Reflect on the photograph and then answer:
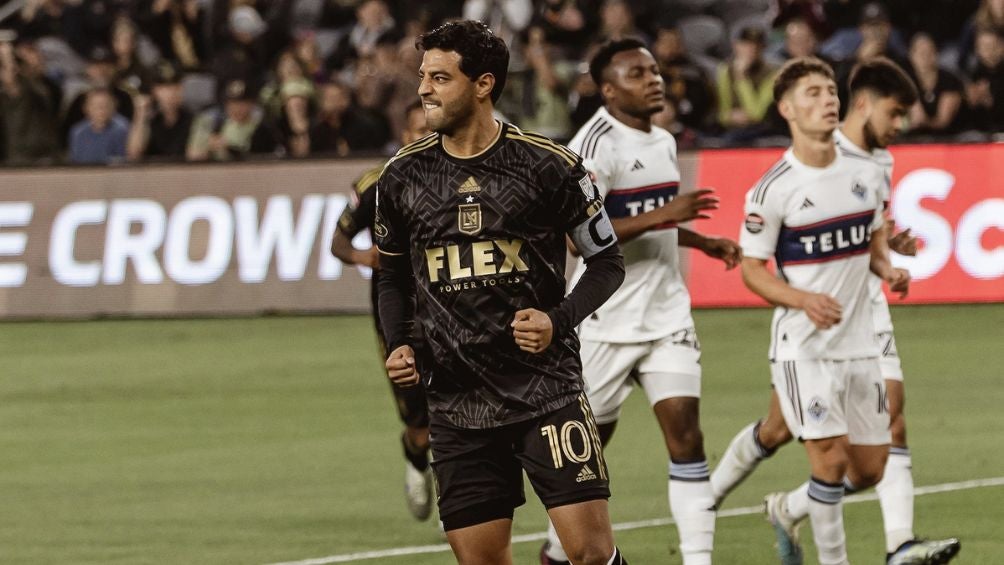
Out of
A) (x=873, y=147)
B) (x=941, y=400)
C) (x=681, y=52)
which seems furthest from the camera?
(x=681, y=52)

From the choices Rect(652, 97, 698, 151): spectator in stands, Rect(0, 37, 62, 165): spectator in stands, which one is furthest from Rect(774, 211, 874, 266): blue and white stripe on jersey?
Rect(0, 37, 62, 165): spectator in stands

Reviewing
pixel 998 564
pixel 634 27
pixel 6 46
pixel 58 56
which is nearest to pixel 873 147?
pixel 998 564

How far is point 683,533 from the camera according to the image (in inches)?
338

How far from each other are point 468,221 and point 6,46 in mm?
19600

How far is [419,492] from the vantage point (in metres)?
10.8

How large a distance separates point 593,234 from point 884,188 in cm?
265

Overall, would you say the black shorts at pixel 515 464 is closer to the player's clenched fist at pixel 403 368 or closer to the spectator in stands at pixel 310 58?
the player's clenched fist at pixel 403 368

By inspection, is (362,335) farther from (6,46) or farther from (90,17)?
(90,17)

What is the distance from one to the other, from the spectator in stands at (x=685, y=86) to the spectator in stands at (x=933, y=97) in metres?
2.26

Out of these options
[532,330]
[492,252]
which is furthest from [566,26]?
[532,330]

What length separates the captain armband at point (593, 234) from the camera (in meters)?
6.60

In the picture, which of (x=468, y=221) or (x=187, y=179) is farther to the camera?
(x=187, y=179)

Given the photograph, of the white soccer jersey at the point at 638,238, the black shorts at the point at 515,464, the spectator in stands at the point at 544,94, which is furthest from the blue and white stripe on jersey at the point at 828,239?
the spectator in stands at the point at 544,94

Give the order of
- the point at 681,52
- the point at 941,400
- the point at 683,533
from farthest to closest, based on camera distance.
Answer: the point at 681,52 → the point at 941,400 → the point at 683,533
